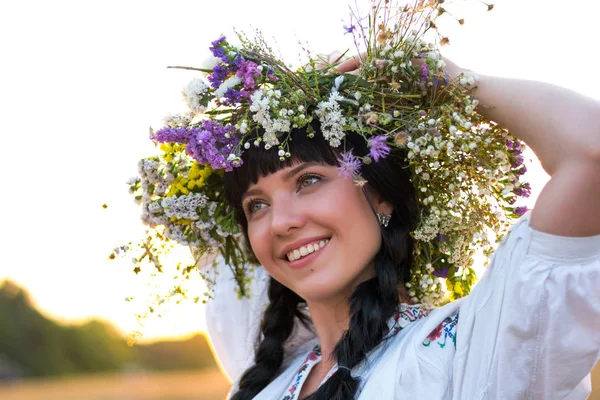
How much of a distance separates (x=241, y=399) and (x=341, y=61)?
123 centimetres

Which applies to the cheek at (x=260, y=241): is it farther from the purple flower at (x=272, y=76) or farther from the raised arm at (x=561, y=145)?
the raised arm at (x=561, y=145)

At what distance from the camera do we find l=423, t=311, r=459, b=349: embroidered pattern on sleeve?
79.0 inches

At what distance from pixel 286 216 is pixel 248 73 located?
17.1 inches

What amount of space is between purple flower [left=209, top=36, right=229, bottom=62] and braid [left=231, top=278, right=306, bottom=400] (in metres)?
0.98

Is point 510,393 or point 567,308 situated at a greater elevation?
point 567,308

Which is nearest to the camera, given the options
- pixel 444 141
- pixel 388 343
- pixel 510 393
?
pixel 510 393

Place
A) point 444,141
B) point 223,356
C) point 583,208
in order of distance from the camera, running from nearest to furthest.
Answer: point 583,208, point 444,141, point 223,356

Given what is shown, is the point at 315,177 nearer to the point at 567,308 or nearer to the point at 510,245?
the point at 510,245

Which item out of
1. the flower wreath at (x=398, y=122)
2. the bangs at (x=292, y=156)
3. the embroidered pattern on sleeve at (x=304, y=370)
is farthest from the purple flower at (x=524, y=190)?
the embroidered pattern on sleeve at (x=304, y=370)

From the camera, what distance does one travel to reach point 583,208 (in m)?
1.63

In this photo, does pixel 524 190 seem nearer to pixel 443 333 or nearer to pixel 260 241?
pixel 443 333

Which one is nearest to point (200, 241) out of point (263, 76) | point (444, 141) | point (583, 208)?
point (263, 76)

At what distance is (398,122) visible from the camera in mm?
2109

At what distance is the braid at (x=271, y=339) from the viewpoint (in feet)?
8.87
